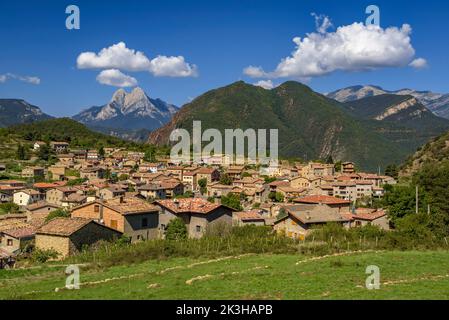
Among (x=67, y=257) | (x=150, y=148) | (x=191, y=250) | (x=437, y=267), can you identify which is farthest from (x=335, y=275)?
(x=150, y=148)

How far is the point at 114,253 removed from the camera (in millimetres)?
25703

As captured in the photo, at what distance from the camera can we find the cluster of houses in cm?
3231

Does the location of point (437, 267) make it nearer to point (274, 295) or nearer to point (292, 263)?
point (292, 263)

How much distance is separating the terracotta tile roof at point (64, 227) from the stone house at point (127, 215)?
3.21 m

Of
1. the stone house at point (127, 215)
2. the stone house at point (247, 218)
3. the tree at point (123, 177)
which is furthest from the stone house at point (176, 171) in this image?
the stone house at point (127, 215)

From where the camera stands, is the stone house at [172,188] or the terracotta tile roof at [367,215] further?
the stone house at [172,188]

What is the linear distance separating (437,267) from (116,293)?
12466 mm

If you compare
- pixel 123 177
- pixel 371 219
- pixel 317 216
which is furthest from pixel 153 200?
pixel 123 177

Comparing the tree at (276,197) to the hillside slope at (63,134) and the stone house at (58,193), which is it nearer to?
the stone house at (58,193)

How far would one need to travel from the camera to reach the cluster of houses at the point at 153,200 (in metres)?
32.3

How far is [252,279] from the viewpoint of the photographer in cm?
1792

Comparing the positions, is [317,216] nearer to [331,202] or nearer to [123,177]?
[331,202]
